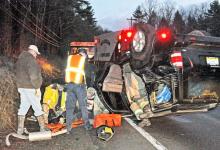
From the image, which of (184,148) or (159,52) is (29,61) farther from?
(184,148)

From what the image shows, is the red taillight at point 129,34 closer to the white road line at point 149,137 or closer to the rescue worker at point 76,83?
the rescue worker at point 76,83

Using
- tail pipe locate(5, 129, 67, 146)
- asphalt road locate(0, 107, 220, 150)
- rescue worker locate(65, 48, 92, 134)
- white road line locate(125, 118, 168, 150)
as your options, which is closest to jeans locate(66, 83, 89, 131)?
rescue worker locate(65, 48, 92, 134)

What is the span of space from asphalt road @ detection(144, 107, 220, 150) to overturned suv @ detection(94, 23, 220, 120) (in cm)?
50

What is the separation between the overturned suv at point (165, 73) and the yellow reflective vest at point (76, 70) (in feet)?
1.85

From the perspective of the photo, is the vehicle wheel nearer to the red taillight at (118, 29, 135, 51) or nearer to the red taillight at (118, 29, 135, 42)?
the red taillight at (118, 29, 135, 42)

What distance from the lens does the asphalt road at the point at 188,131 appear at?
25.0 feet

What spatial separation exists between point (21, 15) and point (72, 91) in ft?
70.6

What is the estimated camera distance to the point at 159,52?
775 centimetres

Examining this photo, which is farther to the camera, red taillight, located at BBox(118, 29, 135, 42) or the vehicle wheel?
red taillight, located at BBox(118, 29, 135, 42)

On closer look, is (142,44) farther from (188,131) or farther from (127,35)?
(188,131)

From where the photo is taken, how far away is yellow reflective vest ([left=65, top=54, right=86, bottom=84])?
8.77 metres

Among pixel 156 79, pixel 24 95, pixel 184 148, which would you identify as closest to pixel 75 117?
pixel 24 95

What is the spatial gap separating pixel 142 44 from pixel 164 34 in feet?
1.76

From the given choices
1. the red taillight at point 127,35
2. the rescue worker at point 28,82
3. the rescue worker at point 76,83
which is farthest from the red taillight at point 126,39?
the rescue worker at point 28,82
